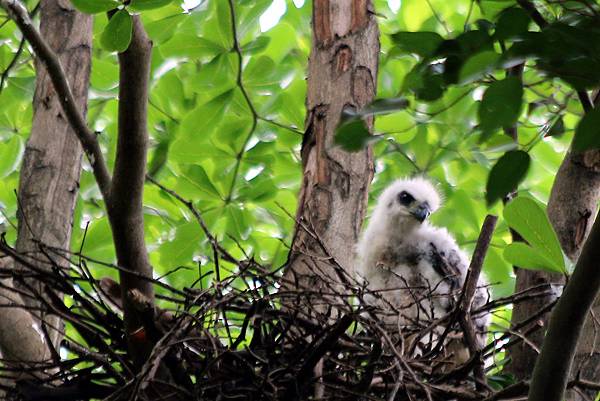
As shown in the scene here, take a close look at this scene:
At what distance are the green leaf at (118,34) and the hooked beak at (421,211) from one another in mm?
2440

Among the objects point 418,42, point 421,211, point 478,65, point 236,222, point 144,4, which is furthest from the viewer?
point 421,211

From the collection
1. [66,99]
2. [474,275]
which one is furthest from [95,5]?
[474,275]

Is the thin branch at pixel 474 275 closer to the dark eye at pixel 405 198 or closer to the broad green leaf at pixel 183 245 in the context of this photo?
the broad green leaf at pixel 183 245

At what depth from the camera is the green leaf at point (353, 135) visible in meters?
1.34

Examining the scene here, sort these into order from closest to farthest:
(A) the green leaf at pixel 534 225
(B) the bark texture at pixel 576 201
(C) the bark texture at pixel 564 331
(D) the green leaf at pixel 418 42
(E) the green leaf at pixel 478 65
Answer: (E) the green leaf at pixel 478 65
(D) the green leaf at pixel 418 42
(C) the bark texture at pixel 564 331
(A) the green leaf at pixel 534 225
(B) the bark texture at pixel 576 201

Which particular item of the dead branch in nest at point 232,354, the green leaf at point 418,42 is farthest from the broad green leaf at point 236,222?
the green leaf at point 418,42

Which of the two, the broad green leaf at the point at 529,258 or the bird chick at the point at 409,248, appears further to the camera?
the bird chick at the point at 409,248

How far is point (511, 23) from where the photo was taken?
1.25 m

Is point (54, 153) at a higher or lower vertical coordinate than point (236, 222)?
lower

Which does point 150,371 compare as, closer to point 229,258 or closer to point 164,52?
point 229,258

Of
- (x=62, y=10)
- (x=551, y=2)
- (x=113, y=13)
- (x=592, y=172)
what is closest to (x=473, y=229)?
(x=592, y=172)

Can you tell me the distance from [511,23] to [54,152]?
93.7 inches

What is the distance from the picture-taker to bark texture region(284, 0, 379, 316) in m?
2.93

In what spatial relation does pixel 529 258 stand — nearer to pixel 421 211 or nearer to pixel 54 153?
pixel 54 153
